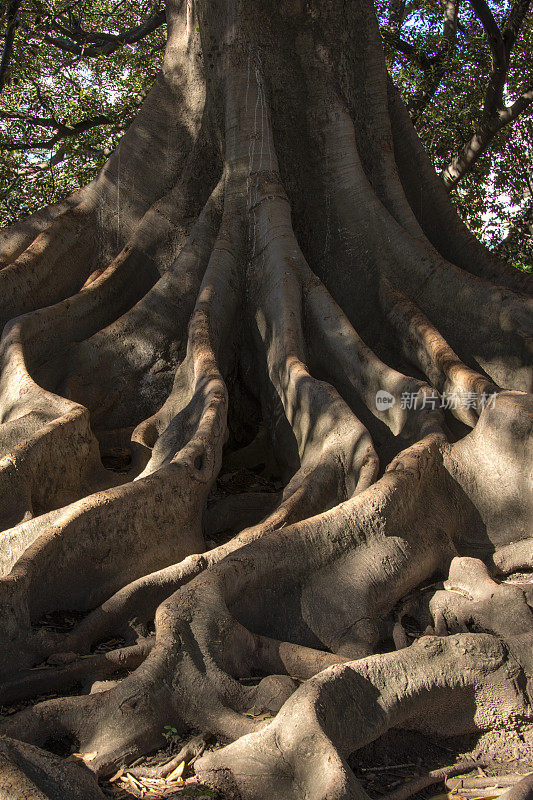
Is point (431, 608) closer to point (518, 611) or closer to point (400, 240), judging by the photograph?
point (518, 611)

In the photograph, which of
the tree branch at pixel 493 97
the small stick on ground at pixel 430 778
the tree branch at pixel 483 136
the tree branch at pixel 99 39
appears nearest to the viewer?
the small stick on ground at pixel 430 778

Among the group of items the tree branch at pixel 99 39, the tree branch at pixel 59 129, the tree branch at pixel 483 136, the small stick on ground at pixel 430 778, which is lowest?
the small stick on ground at pixel 430 778

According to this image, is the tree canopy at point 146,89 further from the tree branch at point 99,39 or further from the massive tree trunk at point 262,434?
the massive tree trunk at point 262,434

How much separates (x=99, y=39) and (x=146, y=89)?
911 mm

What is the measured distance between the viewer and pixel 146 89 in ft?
35.0

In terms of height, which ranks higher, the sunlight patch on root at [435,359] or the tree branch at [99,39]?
the tree branch at [99,39]

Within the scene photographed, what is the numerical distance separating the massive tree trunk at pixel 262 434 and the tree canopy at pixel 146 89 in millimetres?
3109

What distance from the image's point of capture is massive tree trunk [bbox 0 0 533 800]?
279cm

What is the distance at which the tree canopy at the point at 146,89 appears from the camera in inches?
373

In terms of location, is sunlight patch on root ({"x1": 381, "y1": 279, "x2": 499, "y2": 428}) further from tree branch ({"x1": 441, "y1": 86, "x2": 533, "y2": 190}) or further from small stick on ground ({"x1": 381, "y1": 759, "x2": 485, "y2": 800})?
tree branch ({"x1": 441, "y1": 86, "x2": 533, "y2": 190})

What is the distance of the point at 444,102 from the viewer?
392 inches

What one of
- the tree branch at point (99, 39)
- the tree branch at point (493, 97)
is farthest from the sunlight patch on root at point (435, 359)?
the tree branch at point (99, 39)

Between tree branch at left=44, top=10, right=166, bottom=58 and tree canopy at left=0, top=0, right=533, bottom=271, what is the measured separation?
2 cm

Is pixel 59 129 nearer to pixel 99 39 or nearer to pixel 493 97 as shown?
pixel 99 39
